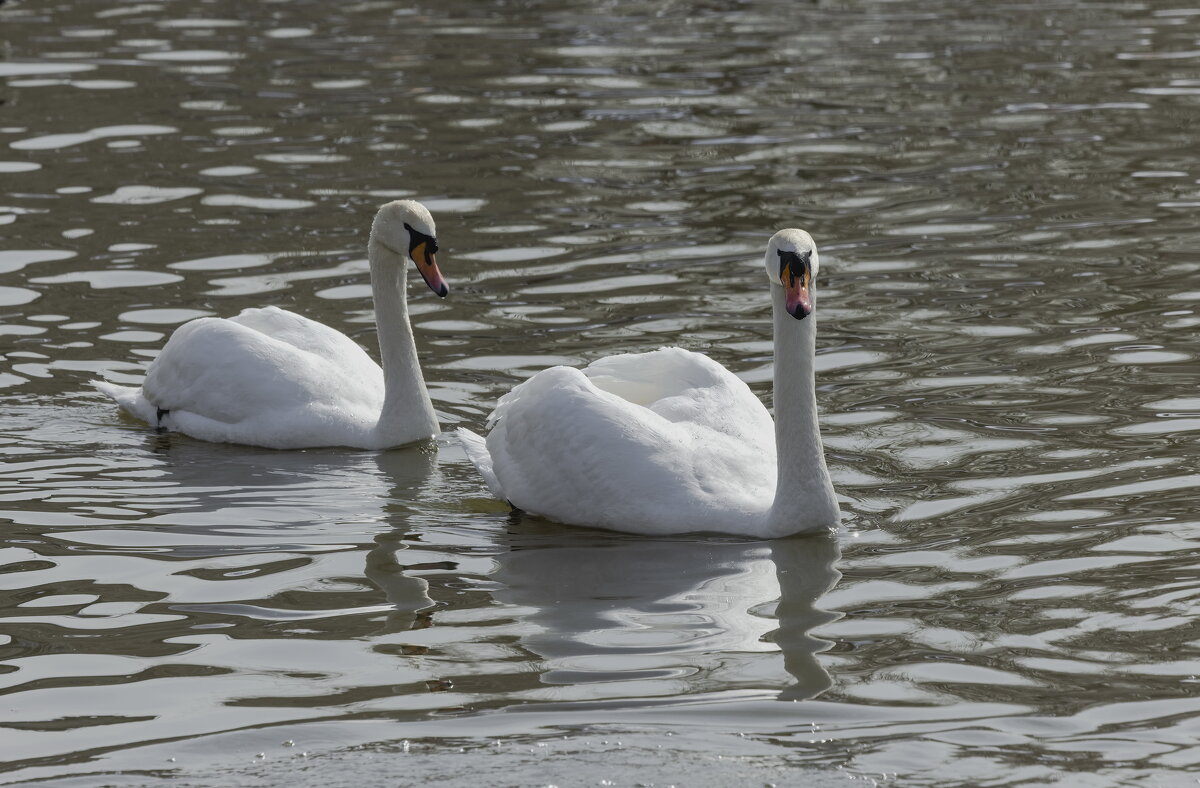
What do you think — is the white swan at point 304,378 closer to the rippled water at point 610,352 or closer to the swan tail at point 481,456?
the rippled water at point 610,352

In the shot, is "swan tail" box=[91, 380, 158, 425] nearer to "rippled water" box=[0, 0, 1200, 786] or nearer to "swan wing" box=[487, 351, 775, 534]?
"rippled water" box=[0, 0, 1200, 786]

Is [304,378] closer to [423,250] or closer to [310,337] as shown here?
[310,337]

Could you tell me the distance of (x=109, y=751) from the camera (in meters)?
6.34

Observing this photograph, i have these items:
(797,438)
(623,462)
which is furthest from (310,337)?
(797,438)

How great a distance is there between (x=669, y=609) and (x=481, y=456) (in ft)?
7.30

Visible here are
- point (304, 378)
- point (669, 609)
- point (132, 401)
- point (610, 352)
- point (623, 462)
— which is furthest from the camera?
point (610, 352)

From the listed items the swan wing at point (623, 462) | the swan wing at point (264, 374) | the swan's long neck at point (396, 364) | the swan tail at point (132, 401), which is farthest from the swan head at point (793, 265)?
the swan tail at point (132, 401)

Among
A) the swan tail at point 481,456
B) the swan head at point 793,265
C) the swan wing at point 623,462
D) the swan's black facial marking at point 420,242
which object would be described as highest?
the swan head at point 793,265

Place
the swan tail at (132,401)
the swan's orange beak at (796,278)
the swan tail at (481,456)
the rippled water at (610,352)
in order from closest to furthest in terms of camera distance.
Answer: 1. the rippled water at (610,352)
2. the swan's orange beak at (796,278)
3. the swan tail at (481,456)
4. the swan tail at (132,401)

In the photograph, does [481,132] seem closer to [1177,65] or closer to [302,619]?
[1177,65]

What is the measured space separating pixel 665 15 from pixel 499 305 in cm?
1156

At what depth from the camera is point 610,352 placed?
11555mm

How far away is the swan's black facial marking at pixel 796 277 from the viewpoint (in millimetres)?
8070

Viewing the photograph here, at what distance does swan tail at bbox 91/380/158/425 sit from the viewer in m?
10.9
